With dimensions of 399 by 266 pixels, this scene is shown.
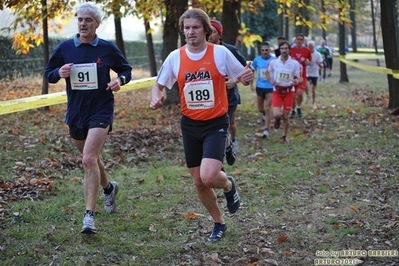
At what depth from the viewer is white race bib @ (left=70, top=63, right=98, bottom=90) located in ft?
19.9

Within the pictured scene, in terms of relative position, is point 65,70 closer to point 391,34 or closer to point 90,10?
point 90,10

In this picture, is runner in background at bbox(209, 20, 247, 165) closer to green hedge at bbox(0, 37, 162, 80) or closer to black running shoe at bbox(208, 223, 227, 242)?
black running shoe at bbox(208, 223, 227, 242)

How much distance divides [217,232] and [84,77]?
2091 millimetres

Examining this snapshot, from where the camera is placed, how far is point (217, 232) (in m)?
6.07

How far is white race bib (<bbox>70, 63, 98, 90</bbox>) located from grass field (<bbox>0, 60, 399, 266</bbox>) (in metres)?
1.51

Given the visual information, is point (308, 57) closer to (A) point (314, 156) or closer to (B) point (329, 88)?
(A) point (314, 156)

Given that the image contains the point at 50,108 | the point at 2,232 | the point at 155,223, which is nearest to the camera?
the point at 2,232

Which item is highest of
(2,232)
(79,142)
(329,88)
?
(79,142)

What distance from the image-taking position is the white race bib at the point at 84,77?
6.06 m

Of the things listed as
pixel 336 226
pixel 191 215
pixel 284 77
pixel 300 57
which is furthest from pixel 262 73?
pixel 336 226

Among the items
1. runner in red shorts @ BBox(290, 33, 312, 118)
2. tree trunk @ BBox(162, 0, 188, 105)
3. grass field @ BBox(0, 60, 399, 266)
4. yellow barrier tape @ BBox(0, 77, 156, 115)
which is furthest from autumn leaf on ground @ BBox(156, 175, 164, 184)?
tree trunk @ BBox(162, 0, 188, 105)

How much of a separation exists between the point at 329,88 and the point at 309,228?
20.3 meters

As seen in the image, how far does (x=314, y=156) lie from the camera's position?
1045 centimetres

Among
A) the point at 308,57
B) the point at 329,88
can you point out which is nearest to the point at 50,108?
the point at 308,57
